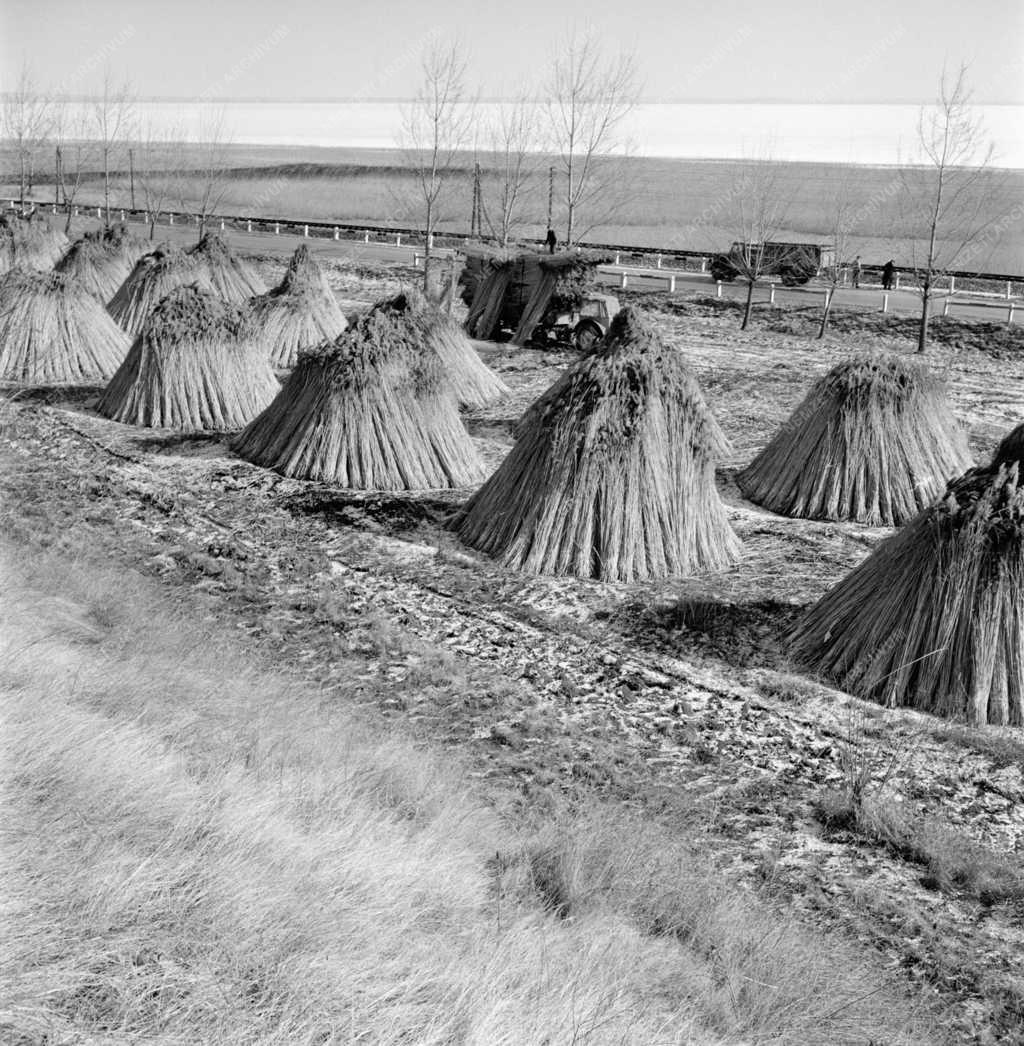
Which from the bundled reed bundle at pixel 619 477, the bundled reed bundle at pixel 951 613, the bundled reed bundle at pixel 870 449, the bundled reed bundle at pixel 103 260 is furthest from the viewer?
the bundled reed bundle at pixel 103 260

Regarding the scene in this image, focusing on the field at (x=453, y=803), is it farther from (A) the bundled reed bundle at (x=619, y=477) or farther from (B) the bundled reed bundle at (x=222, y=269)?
(B) the bundled reed bundle at (x=222, y=269)

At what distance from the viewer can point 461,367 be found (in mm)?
19656

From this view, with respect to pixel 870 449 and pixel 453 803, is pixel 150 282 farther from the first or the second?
pixel 453 803

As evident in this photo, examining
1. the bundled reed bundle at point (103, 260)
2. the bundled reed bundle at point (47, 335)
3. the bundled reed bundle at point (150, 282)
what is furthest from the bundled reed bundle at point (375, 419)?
the bundled reed bundle at point (103, 260)

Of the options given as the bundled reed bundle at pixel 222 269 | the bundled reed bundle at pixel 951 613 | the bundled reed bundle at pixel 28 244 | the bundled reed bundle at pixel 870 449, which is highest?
the bundled reed bundle at pixel 28 244

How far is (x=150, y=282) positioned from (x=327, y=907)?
72.6 ft

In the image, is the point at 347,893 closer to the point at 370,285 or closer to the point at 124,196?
the point at 370,285

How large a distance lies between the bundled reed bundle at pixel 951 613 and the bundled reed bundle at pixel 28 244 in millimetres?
27672

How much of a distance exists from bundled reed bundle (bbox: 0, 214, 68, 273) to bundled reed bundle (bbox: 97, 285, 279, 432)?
1537 cm

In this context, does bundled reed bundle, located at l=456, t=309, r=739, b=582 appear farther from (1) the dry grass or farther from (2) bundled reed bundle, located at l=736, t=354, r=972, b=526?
(1) the dry grass

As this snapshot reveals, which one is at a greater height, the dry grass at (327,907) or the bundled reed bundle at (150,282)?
the bundled reed bundle at (150,282)

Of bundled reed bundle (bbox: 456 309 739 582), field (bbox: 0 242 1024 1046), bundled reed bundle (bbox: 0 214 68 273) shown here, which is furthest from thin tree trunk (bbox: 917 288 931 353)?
bundled reed bundle (bbox: 0 214 68 273)

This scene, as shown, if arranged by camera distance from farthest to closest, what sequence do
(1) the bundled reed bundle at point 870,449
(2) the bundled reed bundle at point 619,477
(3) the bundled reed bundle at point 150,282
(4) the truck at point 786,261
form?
(4) the truck at point 786,261 → (3) the bundled reed bundle at point 150,282 → (1) the bundled reed bundle at point 870,449 → (2) the bundled reed bundle at point 619,477

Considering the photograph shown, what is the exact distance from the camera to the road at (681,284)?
102 ft
